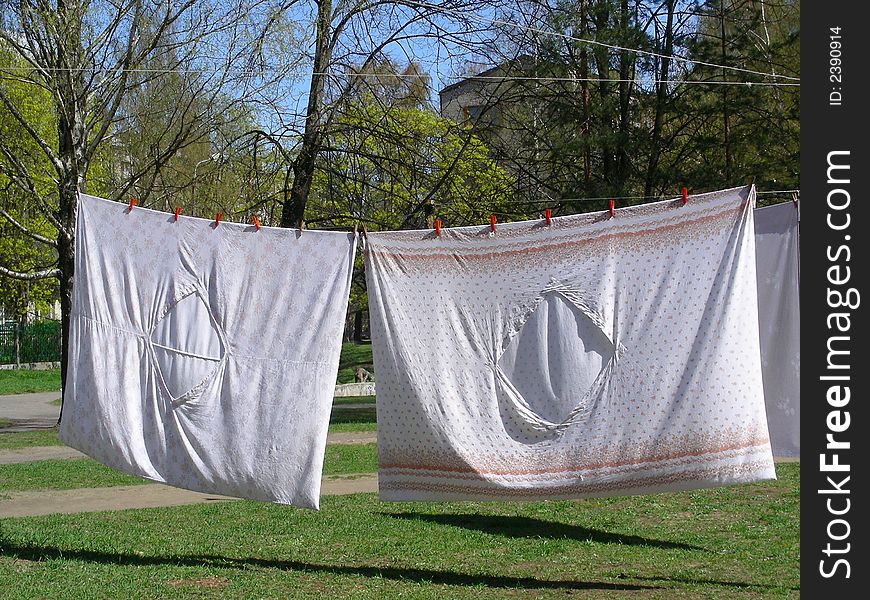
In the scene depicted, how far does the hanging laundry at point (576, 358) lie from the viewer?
621 centimetres

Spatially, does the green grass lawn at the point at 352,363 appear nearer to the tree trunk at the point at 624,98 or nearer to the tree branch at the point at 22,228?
the tree branch at the point at 22,228

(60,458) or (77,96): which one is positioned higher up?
(77,96)

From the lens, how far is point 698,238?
629 centimetres

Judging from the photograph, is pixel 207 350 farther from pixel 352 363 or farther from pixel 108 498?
pixel 352 363

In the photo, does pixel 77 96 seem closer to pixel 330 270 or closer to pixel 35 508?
pixel 35 508

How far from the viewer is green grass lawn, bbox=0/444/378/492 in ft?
40.4

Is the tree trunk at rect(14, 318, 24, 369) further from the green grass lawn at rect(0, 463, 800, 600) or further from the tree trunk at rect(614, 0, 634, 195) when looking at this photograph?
the green grass lawn at rect(0, 463, 800, 600)

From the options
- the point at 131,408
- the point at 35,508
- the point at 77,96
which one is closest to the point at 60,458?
the point at 35,508

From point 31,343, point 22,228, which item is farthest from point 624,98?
point 31,343

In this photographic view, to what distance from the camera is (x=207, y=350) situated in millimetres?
6812

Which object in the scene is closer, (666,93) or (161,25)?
(161,25)

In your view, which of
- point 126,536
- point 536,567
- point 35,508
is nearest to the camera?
point 536,567

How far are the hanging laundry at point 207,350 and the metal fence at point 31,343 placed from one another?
102 feet

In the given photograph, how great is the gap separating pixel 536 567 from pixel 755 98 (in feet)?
40.8
